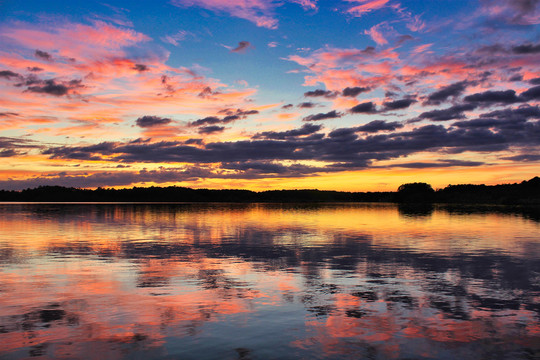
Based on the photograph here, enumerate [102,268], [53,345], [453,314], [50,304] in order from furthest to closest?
[102,268], [50,304], [453,314], [53,345]

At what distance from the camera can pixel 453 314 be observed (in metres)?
14.6

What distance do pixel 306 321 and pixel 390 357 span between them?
11.4 ft

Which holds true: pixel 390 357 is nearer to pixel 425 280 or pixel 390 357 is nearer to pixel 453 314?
pixel 453 314

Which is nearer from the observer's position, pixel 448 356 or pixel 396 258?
pixel 448 356

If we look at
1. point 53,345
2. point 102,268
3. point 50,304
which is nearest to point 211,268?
point 102,268

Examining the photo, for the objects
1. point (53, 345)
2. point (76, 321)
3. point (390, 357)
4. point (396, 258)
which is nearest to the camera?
point (390, 357)

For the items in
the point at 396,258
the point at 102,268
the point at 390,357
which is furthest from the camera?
the point at 396,258

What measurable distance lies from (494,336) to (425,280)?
29.1 ft

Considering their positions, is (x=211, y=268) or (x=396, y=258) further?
(x=396, y=258)

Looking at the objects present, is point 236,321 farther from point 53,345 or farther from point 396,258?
point 396,258

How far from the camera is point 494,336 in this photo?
12.3m

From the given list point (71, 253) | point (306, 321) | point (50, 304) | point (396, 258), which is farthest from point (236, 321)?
point (71, 253)

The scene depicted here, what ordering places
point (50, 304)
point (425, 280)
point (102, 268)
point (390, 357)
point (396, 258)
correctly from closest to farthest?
1. point (390, 357)
2. point (50, 304)
3. point (425, 280)
4. point (102, 268)
5. point (396, 258)

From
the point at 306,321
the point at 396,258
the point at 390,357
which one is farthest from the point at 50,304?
the point at 396,258
